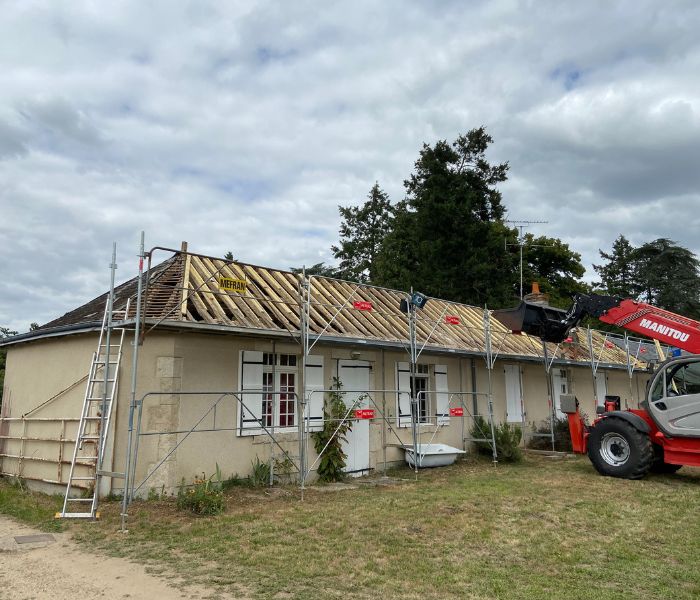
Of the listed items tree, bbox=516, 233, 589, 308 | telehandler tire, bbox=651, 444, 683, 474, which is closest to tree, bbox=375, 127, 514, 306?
tree, bbox=516, 233, 589, 308

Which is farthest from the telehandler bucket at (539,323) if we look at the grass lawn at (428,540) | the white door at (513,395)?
the white door at (513,395)

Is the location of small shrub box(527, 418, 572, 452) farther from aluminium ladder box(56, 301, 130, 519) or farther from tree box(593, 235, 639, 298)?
tree box(593, 235, 639, 298)

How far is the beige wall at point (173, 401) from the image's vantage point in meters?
9.03

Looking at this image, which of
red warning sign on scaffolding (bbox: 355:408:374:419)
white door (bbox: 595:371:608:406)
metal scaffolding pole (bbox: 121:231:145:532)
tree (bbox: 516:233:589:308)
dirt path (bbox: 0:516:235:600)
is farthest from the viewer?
tree (bbox: 516:233:589:308)

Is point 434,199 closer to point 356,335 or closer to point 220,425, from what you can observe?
point 356,335

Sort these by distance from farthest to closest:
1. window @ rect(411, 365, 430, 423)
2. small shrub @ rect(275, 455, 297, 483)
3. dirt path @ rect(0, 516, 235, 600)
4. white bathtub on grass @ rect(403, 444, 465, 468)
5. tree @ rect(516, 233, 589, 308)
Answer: tree @ rect(516, 233, 589, 308) → window @ rect(411, 365, 430, 423) → white bathtub on grass @ rect(403, 444, 465, 468) → small shrub @ rect(275, 455, 297, 483) → dirt path @ rect(0, 516, 235, 600)

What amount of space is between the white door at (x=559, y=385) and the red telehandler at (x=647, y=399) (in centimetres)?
660

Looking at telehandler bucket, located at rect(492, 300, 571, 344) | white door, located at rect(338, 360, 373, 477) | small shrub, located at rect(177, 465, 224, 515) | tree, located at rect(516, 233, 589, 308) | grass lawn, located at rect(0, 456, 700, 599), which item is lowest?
grass lawn, located at rect(0, 456, 700, 599)

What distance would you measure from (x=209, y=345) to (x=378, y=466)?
4.84 meters

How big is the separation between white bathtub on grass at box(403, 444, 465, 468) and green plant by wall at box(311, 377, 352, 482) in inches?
74.3

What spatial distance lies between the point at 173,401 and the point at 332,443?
3251 millimetres

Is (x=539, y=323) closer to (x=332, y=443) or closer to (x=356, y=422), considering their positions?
(x=356, y=422)

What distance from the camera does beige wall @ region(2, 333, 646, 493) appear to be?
29.6 feet

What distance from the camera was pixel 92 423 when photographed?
9227 millimetres
